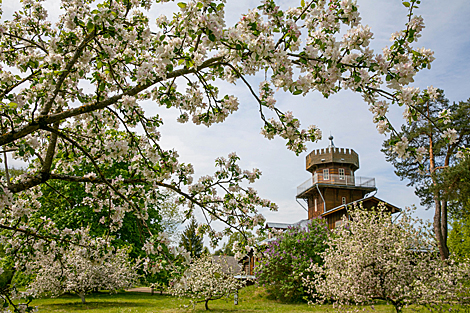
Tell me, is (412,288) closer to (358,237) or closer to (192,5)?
(358,237)

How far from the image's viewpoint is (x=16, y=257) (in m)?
3.97

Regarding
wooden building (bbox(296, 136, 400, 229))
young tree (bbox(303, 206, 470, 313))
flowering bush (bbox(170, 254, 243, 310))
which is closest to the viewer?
young tree (bbox(303, 206, 470, 313))

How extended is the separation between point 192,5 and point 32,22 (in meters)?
3.42

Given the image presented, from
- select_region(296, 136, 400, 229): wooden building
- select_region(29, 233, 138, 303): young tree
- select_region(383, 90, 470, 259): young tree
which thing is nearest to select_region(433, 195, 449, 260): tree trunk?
select_region(383, 90, 470, 259): young tree

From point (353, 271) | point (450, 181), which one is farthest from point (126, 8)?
point (450, 181)

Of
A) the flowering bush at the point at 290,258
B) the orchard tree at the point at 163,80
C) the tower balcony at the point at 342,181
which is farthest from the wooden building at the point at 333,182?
the orchard tree at the point at 163,80

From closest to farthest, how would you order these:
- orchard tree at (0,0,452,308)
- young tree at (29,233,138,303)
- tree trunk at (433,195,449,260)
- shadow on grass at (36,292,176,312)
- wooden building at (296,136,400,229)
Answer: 1. orchard tree at (0,0,452,308)
2. shadow on grass at (36,292,176,312)
3. young tree at (29,233,138,303)
4. tree trunk at (433,195,449,260)
5. wooden building at (296,136,400,229)

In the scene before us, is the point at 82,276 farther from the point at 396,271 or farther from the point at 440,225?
the point at 440,225

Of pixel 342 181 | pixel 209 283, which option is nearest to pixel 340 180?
pixel 342 181

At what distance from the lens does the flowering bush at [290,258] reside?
1513 cm

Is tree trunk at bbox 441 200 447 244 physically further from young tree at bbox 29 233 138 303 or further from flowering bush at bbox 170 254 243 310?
young tree at bbox 29 233 138 303

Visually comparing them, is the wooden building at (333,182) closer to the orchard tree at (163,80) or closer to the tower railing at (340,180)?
the tower railing at (340,180)

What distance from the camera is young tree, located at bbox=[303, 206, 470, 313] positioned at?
696cm

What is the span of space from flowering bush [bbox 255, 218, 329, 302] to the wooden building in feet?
30.8
